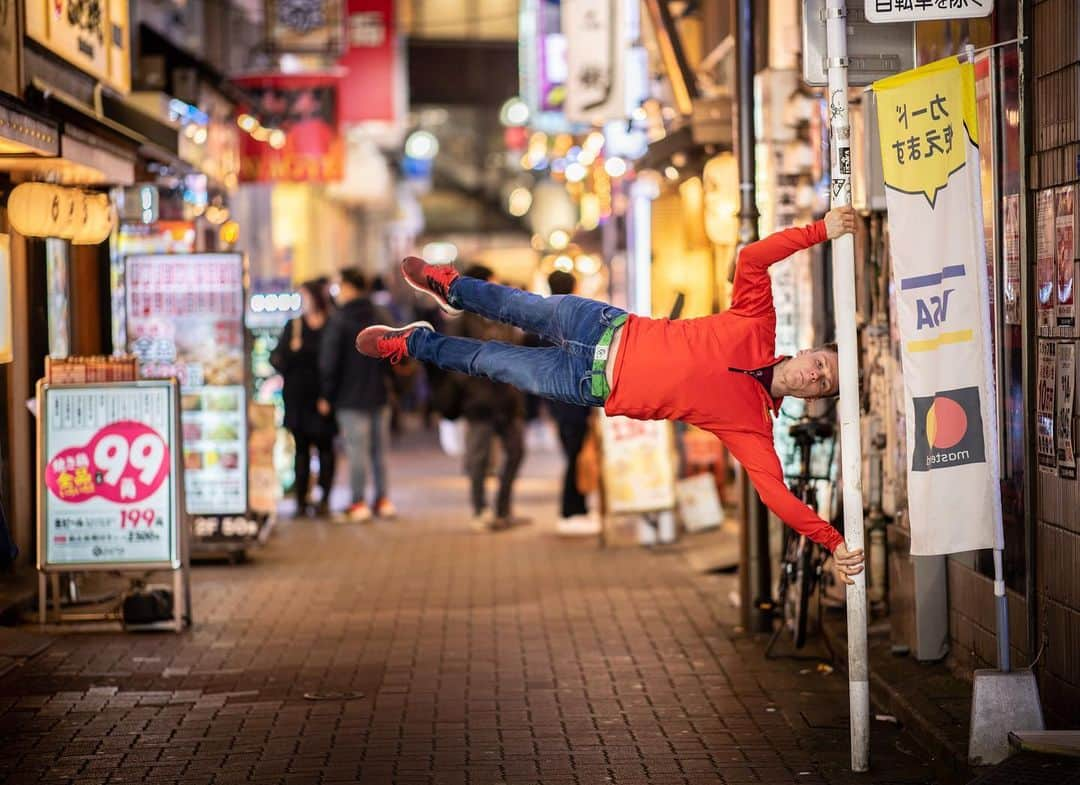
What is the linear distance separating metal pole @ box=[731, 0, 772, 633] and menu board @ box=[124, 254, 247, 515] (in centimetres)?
505

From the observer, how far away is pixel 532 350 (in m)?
8.25

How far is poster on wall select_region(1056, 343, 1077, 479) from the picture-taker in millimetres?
7250

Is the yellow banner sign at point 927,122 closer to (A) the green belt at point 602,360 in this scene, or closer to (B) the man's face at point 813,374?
(B) the man's face at point 813,374

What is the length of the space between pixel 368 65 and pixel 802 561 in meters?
17.5

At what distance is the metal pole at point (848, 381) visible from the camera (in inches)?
283

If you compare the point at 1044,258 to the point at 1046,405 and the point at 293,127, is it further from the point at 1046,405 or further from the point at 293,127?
the point at 293,127

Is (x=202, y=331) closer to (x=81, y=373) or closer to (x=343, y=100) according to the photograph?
(x=81, y=373)

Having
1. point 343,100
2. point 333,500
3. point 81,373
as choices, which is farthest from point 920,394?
point 343,100

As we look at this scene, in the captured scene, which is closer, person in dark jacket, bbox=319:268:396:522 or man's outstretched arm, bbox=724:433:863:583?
man's outstretched arm, bbox=724:433:863:583

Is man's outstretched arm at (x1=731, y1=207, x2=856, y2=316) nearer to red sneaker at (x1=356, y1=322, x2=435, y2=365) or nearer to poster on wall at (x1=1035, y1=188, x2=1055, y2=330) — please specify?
poster on wall at (x1=1035, y1=188, x2=1055, y2=330)

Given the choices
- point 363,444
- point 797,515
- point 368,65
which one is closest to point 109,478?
point 797,515

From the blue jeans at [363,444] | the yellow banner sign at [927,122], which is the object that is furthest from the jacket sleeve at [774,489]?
the blue jeans at [363,444]

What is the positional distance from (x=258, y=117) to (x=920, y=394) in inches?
601

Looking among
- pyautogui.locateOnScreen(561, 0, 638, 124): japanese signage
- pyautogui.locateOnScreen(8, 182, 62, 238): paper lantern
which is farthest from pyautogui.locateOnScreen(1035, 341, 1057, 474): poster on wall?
pyautogui.locateOnScreen(561, 0, 638, 124): japanese signage
